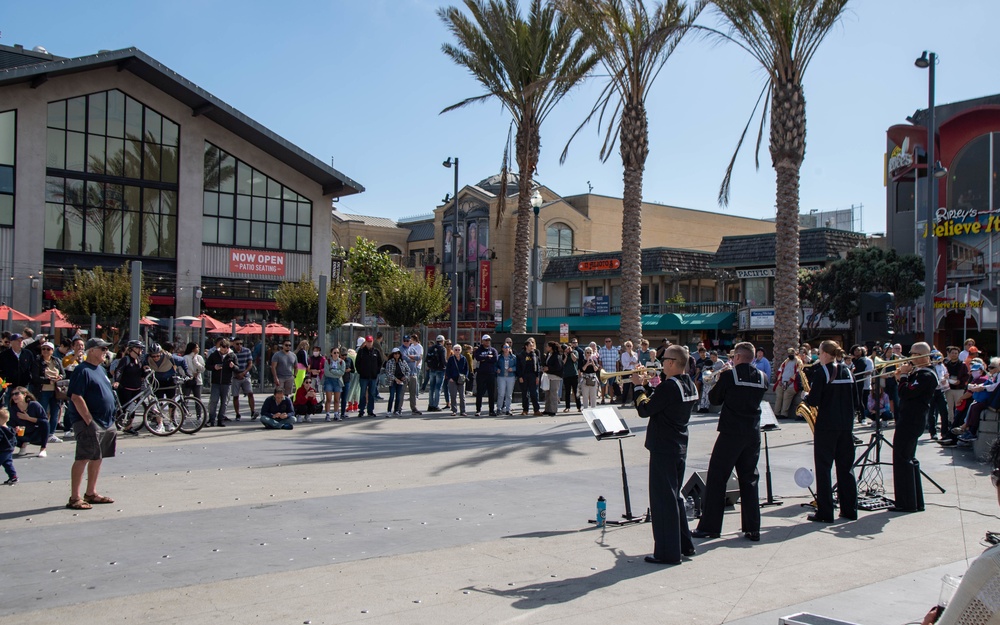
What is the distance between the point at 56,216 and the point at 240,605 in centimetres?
3014

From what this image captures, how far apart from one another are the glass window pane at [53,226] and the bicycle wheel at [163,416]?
769 inches

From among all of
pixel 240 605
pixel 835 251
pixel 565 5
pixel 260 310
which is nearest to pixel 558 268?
pixel 835 251

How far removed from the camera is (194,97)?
33.4 m

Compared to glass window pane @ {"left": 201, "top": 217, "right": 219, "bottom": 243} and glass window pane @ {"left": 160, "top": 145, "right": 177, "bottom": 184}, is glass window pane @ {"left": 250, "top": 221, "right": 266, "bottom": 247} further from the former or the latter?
glass window pane @ {"left": 160, "top": 145, "right": 177, "bottom": 184}

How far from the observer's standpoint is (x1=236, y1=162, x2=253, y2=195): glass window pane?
3562 centimetres

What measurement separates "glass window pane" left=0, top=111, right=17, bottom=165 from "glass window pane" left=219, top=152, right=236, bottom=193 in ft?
24.1

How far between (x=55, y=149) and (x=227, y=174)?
6218 millimetres

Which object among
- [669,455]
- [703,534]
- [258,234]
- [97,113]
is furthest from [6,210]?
[669,455]

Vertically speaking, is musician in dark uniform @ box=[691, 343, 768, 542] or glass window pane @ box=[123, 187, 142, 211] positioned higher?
glass window pane @ box=[123, 187, 142, 211]

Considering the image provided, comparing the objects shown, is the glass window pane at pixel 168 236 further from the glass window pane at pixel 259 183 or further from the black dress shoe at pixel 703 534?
the black dress shoe at pixel 703 534

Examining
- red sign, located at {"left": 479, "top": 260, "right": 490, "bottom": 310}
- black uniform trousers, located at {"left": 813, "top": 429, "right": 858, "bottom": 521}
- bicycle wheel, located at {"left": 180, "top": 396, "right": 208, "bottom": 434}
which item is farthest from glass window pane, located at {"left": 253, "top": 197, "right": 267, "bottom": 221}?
black uniform trousers, located at {"left": 813, "top": 429, "right": 858, "bottom": 521}

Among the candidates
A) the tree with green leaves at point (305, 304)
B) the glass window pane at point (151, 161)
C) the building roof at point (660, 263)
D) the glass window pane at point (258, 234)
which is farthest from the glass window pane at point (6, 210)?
the building roof at point (660, 263)

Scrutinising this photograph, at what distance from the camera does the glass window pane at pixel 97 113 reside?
32.3m

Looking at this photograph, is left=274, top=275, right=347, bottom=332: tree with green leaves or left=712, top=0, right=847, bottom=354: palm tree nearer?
left=712, top=0, right=847, bottom=354: palm tree
